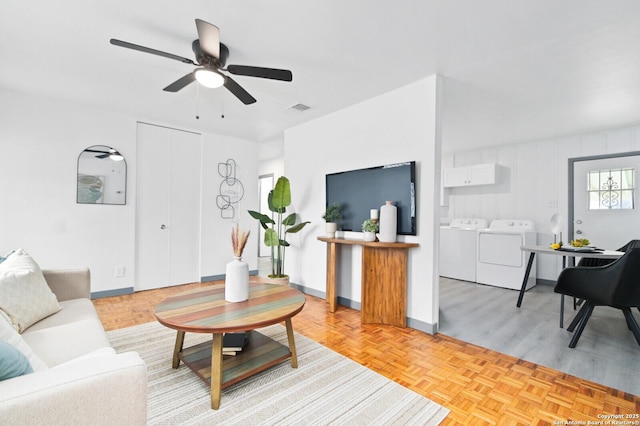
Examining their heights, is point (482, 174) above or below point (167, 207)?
above

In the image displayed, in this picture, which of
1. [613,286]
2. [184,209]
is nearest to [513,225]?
[613,286]

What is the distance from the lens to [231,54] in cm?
258

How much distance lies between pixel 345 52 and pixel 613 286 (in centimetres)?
294

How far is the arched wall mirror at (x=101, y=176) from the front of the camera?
3881 millimetres

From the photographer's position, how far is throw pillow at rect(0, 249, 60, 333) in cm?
157

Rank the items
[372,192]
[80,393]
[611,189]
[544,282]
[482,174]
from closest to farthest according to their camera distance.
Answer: [80,393] → [372,192] → [611,189] → [544,282] → [482,174]

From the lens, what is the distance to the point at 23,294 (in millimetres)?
1683

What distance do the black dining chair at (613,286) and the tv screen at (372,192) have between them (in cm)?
151

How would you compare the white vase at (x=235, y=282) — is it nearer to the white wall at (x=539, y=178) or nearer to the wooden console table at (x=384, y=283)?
the wooden console table at (x=384, y=283)

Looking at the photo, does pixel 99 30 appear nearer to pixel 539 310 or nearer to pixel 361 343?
pixel 361 343

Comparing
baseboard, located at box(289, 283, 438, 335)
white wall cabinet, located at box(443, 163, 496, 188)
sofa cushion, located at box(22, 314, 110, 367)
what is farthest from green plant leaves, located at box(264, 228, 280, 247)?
white wall cabinet, located at box(443, 163, 496, 188)

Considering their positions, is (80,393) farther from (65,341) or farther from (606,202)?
(606,202)

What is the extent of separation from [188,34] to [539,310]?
4716 mm

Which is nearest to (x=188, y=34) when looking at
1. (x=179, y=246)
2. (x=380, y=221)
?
(x=380, y=221)
